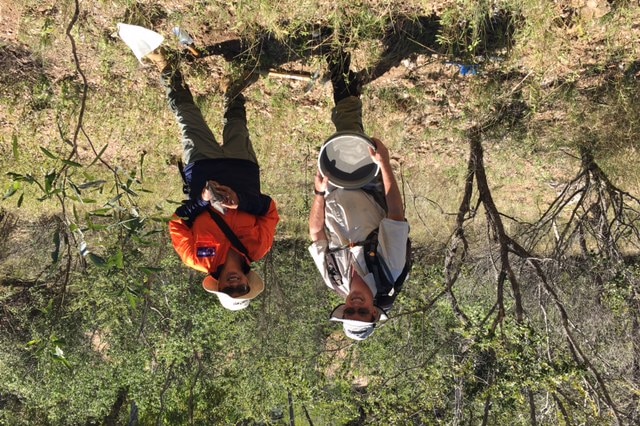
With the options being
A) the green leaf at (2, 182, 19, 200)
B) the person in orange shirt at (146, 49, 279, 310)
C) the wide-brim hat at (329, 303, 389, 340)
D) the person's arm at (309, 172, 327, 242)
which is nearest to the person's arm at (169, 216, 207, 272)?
the person in orange shirt at (146, 49, 279, 310)

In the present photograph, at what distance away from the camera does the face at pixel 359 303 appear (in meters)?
3.36

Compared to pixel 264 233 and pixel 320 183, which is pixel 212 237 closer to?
pixel 264 233

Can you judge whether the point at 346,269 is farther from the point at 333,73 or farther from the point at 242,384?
the point at 242,384

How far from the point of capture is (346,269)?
3.67 meters

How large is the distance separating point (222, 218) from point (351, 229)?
1.02 meters

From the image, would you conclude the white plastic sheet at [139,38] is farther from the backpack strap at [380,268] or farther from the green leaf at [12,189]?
the backpack strap at [380,268]

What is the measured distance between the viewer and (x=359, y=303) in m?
3.42

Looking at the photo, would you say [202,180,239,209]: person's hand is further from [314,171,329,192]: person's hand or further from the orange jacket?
[314,171,329,192]: person's hand

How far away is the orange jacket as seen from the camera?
376cm

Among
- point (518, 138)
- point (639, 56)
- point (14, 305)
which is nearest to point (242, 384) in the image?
point (14, 305)

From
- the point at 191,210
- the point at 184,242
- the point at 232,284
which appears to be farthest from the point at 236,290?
the point at 191,210

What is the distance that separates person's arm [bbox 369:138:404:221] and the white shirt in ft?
0.30

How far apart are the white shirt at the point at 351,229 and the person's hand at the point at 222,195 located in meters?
0.73

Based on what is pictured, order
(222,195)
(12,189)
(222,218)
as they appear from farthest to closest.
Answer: (222,218)
(222,195)
(12,189)
